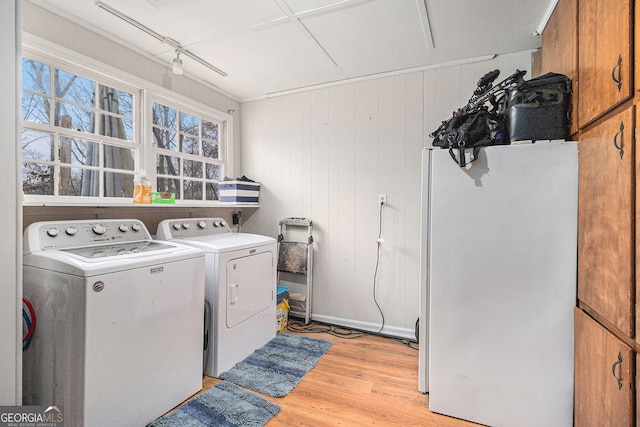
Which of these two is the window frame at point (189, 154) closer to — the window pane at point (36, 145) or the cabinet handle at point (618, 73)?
the window pane at point (36, 145)

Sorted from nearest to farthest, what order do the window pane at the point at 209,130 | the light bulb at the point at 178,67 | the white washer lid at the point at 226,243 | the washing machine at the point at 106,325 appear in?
the washing machine at the point at 106,325
the white washer lid at the point at 226,243
the light bulb at the point at 178,67
the window pane at the point at 209,130

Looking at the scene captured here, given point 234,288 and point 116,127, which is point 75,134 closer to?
point 116,127

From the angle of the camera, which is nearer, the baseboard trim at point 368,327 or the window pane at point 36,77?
the window pane at point 36,77

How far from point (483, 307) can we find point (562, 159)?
872 millimetres

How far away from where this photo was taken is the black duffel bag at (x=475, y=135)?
1.58m

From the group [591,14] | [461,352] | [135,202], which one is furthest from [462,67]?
[135,202]

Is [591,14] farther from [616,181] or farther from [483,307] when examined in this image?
[483,307]

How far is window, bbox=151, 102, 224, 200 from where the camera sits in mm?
2564

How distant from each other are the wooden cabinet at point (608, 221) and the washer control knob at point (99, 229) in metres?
2.61

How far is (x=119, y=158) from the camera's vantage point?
7.47 feet

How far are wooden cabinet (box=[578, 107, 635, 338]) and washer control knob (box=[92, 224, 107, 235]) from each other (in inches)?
103

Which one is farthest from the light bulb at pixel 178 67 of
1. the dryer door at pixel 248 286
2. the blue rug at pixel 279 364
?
the blue rug at pixel 279 364

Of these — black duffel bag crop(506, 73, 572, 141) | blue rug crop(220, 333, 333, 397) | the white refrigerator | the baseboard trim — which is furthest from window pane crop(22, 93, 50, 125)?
black duffel bag crop(506, 73, 572, 141)

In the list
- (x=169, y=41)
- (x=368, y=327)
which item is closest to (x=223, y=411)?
(x=368, y=327)
